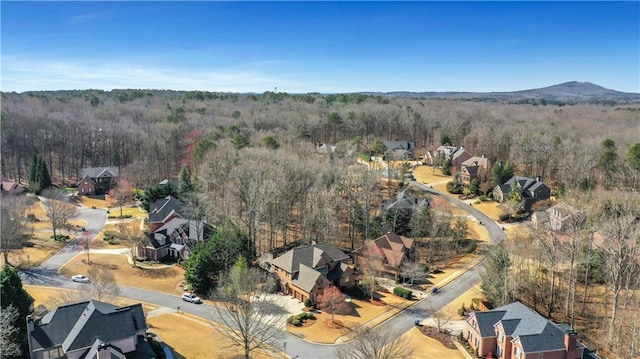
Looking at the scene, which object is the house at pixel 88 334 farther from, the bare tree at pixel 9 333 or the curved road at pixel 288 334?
the curved road at pixel 288 334

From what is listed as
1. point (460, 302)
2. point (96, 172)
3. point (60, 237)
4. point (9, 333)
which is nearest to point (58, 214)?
point (60, 237)

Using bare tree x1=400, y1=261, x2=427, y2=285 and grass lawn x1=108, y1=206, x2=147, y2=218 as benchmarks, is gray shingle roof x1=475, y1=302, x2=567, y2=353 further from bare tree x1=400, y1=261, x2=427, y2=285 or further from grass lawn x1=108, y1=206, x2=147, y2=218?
grass lawn x1=108, y1=206, x2=147, y2=218

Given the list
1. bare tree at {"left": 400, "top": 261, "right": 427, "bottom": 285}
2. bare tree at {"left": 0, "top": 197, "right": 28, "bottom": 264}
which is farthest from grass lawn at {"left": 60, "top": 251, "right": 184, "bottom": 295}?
bare tree at {"left": 400, "top": 261, "right": 427, "bottom": 285}

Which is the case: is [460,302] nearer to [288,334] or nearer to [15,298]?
[288,334]

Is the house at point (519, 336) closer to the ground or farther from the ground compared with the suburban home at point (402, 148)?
closer to the ground

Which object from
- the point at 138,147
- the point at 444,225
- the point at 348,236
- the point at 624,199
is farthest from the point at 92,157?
the point at 624,199

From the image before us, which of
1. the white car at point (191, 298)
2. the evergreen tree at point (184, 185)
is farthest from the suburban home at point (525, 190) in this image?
the white car at point (191, 298)

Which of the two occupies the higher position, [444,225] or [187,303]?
[444,225]

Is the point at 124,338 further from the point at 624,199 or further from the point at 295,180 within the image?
the point at 624,199
